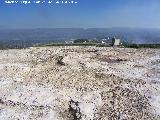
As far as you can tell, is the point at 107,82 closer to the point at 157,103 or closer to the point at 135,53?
the point at 157,103

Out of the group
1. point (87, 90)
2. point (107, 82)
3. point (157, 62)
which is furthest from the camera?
point (157, 62)

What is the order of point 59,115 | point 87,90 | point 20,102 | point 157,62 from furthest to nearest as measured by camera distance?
point 157,62, point 87,90, point 20,102, point 59,115

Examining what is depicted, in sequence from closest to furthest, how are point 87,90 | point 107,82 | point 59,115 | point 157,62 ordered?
point 59,115 < point 87,90 < point 107,82 < point 157,62

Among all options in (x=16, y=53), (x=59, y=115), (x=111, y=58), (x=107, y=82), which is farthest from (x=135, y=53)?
(x=59, y=115)

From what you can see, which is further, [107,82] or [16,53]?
[16,53]

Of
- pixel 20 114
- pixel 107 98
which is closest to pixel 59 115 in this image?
pixel 20 114

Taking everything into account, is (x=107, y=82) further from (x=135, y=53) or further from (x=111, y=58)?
(x=135, y=53)
